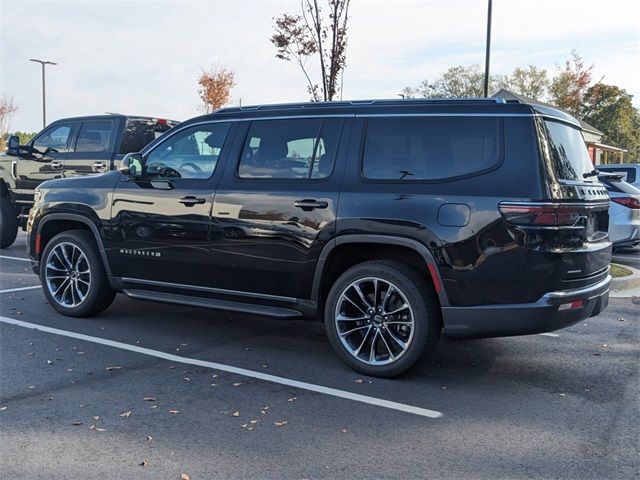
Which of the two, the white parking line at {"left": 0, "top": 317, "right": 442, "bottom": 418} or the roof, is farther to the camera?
the roof

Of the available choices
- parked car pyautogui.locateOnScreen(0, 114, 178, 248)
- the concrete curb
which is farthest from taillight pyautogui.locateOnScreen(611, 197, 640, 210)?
parked car pyautogui.locateOnScreen(0, 114, 178, 248)

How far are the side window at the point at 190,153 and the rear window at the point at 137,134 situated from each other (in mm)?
4240

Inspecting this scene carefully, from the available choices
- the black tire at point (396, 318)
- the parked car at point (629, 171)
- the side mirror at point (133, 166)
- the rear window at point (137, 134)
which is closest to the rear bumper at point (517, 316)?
the black tire at point (396, 318)

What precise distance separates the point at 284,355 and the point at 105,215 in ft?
7.45

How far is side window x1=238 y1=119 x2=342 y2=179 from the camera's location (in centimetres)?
491

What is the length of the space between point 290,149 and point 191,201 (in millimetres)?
1017

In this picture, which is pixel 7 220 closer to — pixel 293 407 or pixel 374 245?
pixel 374 245

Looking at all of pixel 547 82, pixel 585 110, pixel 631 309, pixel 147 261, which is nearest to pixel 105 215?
pixel 147 261

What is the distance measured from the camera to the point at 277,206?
4949 mm

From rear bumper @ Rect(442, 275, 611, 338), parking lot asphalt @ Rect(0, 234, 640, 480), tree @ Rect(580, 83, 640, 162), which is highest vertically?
tree @ Rect(580, 83, 640, 162)

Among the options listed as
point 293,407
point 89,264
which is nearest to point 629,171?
point 89,264

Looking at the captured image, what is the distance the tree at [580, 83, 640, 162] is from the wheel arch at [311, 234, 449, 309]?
44.8m

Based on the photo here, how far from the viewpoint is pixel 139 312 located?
663 centimetres

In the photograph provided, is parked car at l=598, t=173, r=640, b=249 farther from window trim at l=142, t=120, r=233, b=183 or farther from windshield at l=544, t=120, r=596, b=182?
window trim at l=142, t=120, r=233, b=183
